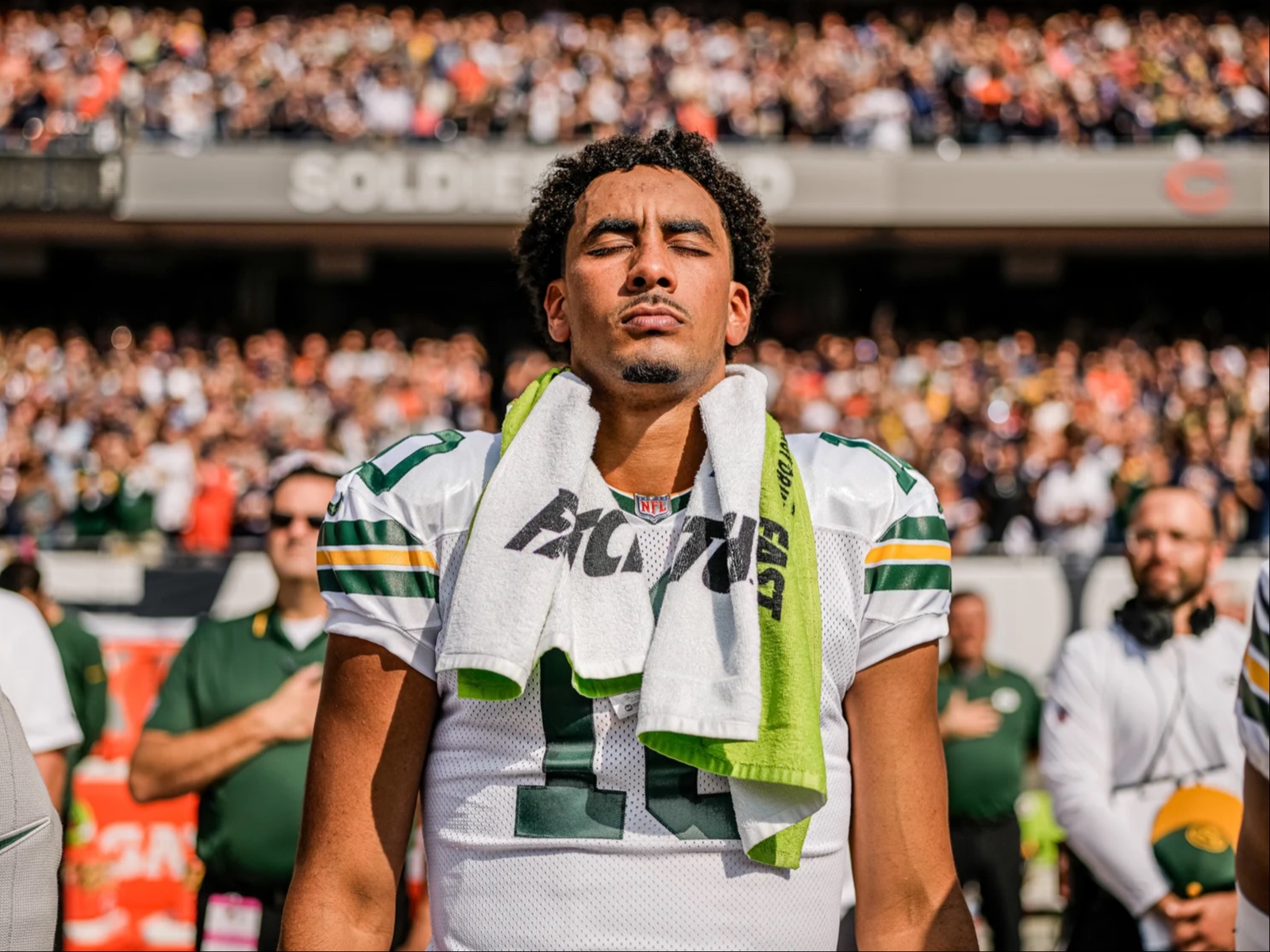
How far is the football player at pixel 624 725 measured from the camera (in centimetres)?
222

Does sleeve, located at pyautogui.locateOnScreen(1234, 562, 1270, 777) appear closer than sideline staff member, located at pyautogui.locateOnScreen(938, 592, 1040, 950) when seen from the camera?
Yes

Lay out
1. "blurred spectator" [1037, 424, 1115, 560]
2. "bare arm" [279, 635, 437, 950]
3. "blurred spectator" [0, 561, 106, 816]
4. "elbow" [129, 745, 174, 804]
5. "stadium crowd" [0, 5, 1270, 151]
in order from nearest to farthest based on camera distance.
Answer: "bare arm" [279, 635, 437, 950] < "elbow" [129, 745, 174, 804] < "blurred spectator" [0, 561, 106, 816] < "blurred spectator" [1037, 424, 1115, 560] < "stadium crowd" [0, 5, 1270, 151]

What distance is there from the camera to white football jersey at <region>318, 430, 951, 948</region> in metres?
2.20

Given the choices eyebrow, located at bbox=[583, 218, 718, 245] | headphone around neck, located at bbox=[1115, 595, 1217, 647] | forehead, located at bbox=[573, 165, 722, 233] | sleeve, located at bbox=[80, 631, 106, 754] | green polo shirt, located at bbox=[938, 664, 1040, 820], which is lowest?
green polo shirt, located at bbox=[938, 664, 1040, 820]

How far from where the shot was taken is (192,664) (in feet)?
14.9

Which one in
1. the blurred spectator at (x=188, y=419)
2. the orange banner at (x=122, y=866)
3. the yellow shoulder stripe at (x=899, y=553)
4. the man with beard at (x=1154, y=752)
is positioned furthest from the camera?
the blurred spectator at (x=188, y=419)

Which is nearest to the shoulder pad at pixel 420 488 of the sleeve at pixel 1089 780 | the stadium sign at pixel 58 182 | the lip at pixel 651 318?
the lip at pixel 651 318

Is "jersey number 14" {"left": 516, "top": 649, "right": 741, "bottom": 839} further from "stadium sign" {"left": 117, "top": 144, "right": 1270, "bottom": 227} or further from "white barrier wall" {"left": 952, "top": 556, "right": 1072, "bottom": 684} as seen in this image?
"stadium sign" {"left": 117, "top": 144, "right": 1270, "bottom": 227}

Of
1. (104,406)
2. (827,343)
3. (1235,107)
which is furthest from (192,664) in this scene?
(1235,107)

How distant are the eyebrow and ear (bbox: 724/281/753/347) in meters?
0.22

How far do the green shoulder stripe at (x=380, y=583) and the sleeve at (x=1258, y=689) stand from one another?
4.59 ft

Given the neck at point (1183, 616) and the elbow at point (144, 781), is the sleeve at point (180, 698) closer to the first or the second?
the elbow at point (144, 781)

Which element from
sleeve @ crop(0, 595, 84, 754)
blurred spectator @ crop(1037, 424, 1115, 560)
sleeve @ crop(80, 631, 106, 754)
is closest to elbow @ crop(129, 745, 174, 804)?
sleeve @ crop(0, 595, 84, 754)

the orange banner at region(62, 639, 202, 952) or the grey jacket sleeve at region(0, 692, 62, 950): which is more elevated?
the grey jacket sleeve at region(0, 692, 62, 950)
